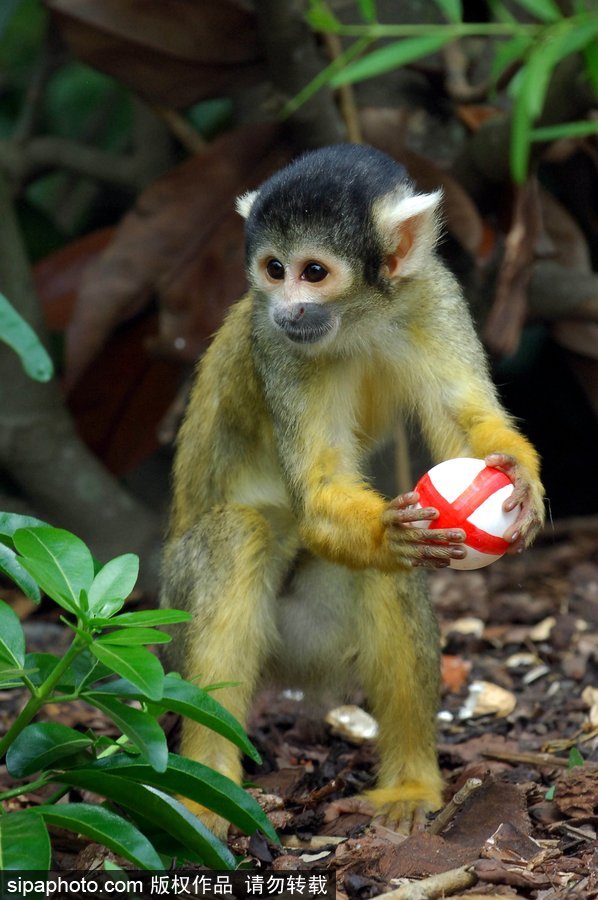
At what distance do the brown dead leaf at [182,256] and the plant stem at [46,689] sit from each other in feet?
10.9

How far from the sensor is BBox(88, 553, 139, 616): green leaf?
9.12 ft

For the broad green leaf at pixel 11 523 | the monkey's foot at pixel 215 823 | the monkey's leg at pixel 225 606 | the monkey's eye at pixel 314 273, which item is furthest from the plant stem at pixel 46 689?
the monkey's eye at pixel 314 273

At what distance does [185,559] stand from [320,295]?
42.0 inches

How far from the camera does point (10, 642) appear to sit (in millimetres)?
2840

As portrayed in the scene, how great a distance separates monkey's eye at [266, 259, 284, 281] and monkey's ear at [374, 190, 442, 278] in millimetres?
353

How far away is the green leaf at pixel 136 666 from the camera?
255 centimetres

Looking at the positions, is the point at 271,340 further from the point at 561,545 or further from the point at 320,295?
the point at 561,545

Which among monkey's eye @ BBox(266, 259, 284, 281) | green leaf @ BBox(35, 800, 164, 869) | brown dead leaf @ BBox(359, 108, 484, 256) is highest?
brown dead leaf @ BBox(359, 108, 484, 256)

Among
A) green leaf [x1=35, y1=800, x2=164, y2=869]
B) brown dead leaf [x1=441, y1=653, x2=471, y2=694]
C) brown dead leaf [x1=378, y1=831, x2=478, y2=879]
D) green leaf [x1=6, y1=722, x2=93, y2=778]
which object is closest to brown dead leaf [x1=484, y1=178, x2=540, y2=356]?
brown dead leaf [x1=441, y1=653, x2=471, y2=694]

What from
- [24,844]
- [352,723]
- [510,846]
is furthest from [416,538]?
[352,723]

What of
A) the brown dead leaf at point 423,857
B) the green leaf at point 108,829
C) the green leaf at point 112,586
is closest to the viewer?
the green leaf at point 108,829

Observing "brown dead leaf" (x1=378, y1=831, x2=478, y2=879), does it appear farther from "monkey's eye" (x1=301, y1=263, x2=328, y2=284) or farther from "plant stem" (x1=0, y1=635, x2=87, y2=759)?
"monkey's eye" (x1=301, y1=263, x2=328, y2=284)

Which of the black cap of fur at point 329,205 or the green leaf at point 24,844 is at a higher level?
the black cap of fur at point 329,205

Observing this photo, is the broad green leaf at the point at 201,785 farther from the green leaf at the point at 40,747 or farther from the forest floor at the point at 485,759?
the forest floor at the point at 485,759
